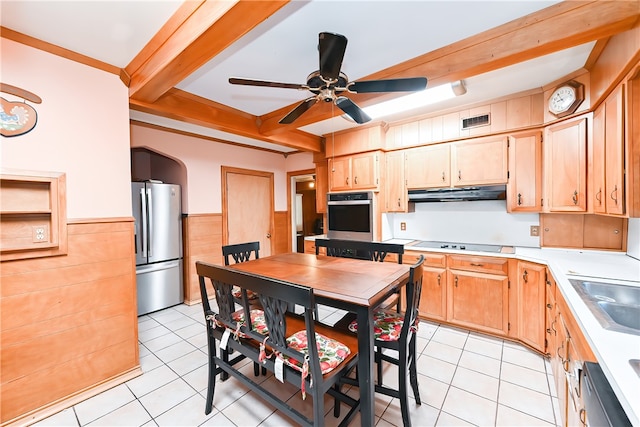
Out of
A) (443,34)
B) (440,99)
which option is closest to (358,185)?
(440,99)

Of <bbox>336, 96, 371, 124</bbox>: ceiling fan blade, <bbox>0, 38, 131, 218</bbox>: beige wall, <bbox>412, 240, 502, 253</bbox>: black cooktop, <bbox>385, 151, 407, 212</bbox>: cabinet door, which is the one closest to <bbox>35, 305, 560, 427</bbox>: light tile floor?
<bbox>412, 240, 502, 253</bbox>: black cooktop

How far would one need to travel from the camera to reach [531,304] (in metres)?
2.35

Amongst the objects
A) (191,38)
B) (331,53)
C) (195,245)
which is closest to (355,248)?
(331,53)

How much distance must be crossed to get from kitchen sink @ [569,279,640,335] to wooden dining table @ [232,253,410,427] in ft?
2.97

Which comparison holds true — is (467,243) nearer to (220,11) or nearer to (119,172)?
(220,11)

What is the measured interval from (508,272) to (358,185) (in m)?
1.95

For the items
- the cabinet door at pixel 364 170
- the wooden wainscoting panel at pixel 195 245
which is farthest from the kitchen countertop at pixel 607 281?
the wooden wainscoting panel at pixel 195 245

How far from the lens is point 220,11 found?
1.30 m

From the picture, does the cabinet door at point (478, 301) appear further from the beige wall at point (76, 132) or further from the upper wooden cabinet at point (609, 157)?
the beige wall at point (76, 132)

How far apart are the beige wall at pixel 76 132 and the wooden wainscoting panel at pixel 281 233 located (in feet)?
9.46

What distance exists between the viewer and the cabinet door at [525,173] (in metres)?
2.55

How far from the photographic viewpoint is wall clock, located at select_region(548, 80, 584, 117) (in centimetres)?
216

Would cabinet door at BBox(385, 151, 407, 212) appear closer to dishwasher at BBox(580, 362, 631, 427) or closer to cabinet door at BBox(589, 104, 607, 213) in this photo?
cabinet door at BBox(589, 104, 607, 213)

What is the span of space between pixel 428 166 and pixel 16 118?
11.7 feet
